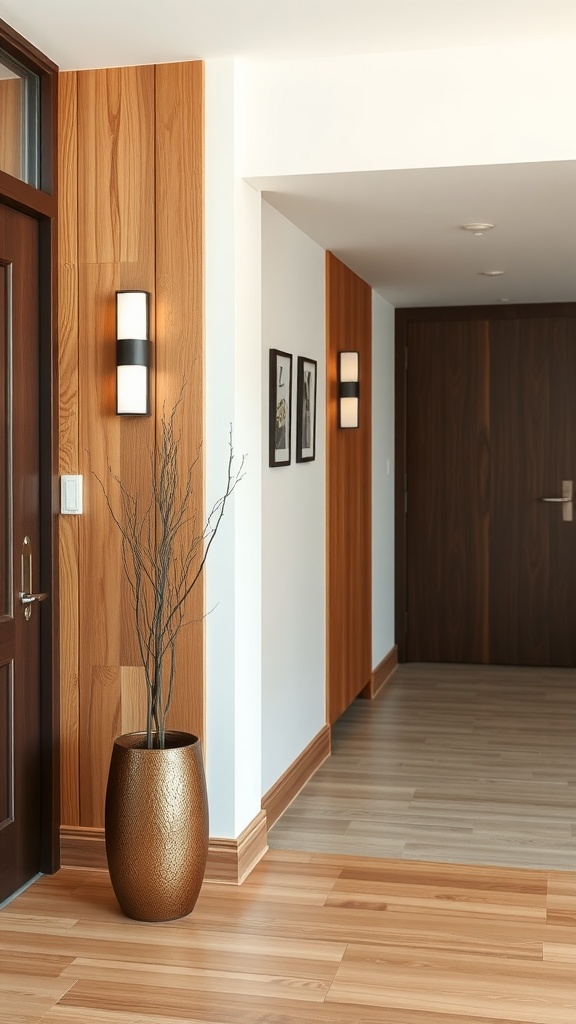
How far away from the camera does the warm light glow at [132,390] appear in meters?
3.64

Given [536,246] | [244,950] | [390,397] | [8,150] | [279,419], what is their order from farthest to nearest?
[390,397]
[536,246]
[279,419]
[8,150]
[244,950]

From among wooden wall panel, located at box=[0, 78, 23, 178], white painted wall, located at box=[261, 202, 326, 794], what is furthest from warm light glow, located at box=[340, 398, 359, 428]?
wooden wall panel, located at box=[0, 78, 23, 178]

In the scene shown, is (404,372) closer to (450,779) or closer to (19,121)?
(450,779)

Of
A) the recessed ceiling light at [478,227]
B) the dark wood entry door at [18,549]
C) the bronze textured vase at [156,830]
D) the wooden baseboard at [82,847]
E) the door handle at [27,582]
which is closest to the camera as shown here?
the bronze textured vase at [156,830]

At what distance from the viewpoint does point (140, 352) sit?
3625 millimetres

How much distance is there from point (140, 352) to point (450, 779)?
2502 mm

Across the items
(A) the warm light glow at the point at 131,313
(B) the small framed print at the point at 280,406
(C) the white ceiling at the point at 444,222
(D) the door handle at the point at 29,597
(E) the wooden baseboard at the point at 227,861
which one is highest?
(C) the white ceiling at the point at 444,222

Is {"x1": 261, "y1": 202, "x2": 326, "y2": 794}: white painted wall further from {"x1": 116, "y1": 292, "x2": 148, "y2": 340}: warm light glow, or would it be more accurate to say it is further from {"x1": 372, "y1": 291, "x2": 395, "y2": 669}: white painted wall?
{"x1": 372, "y1": 291, "x2": 395, "y2": 669}: white painted wall

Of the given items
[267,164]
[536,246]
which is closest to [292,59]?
[267,164]

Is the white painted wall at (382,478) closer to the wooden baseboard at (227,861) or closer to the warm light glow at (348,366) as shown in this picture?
the warm light glow at (348,366)

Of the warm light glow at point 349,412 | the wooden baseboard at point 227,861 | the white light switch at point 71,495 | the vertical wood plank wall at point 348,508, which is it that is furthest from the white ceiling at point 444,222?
the wooden baseboard at point 227,861

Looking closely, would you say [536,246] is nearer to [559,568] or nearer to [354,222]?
[354,222]

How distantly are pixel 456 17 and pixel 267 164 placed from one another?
75 centimetres

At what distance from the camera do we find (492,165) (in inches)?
141
